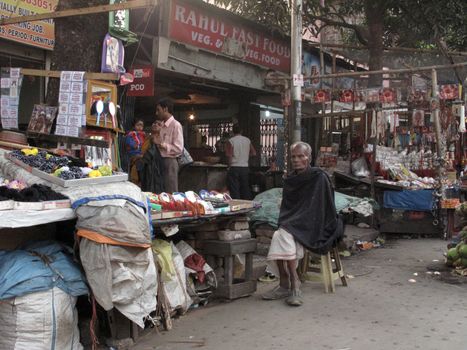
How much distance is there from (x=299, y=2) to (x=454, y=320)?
577cm

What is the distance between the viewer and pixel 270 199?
8273mm

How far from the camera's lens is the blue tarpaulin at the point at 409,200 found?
31.3 ft

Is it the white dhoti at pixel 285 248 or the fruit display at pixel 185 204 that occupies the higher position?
the fruit display at pixel 185 204

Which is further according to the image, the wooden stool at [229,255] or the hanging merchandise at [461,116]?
the hanging merchandise at [461,116]

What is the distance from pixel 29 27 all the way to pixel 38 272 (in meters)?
5.49

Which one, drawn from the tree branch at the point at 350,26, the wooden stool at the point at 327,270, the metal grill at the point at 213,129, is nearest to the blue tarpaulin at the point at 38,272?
the wooden stool at the point at 327,270

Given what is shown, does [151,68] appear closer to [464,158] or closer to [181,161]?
[181,161]

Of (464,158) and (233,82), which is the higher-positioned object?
(233,82)

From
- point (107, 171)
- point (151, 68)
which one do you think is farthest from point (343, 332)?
point (151, 68)

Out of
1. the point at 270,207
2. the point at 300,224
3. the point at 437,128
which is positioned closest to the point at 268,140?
the point at 437,128

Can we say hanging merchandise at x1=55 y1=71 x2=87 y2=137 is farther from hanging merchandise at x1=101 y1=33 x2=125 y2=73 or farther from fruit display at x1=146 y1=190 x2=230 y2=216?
fruit display at x1=146 y1=190 x2=230 y2=216

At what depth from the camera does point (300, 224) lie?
5336 mm

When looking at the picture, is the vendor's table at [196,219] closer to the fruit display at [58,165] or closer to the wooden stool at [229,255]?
the wooden stool at [229,255]

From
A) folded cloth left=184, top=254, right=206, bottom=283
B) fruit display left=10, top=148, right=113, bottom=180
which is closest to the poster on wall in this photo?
folded cloth left=184, top=254, right=206, bottom=283
